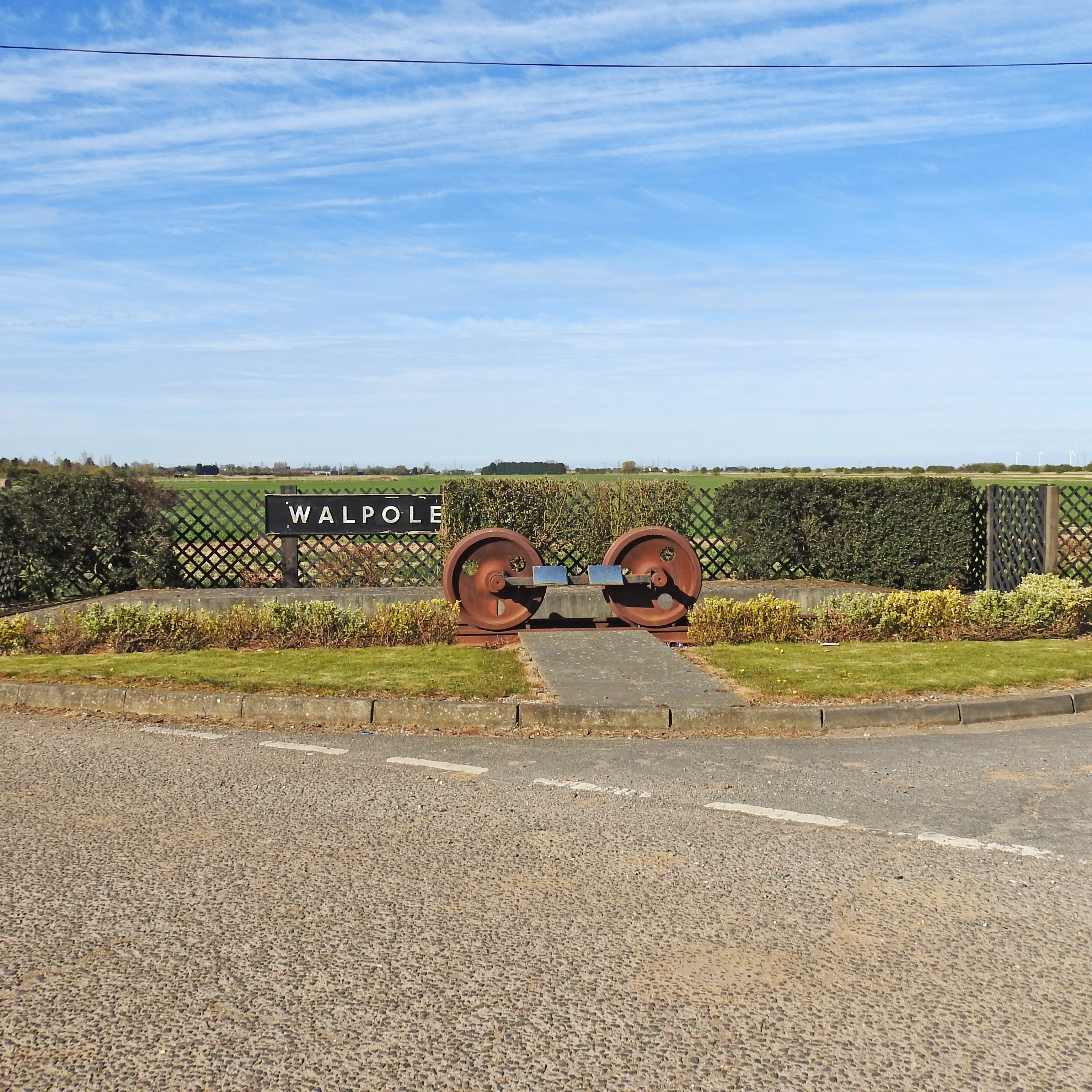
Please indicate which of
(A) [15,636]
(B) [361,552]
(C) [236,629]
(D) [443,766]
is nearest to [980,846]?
(D) [443,766]

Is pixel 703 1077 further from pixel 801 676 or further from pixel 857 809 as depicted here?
pixel 801 676

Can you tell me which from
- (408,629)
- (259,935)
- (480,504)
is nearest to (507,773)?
(259,935)

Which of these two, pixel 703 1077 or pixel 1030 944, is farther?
pixel 1030 944

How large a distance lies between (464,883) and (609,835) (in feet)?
3.01

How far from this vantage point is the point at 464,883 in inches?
181

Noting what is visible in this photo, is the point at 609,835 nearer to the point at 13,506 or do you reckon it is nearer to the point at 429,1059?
the point at 429,1059

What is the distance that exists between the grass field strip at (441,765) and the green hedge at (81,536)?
1009 cm

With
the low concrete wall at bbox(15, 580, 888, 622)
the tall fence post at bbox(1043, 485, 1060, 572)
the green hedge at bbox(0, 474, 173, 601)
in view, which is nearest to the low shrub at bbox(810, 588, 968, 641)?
the low concrete wall at bbox(15, 580, 888, 622)

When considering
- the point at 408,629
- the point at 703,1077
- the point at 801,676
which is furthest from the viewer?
the point at 408,629

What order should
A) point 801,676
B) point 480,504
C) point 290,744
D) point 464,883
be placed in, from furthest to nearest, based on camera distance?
1. point 480,504
2. point 801,676
3. point 290,744
4. point 464,883

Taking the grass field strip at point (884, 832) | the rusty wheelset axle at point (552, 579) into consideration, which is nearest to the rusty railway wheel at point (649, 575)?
the rusty wheelset axle at point (552, 579)

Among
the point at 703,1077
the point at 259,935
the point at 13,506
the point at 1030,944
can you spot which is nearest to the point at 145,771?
the point at 259,935

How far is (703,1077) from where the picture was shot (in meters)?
3.10

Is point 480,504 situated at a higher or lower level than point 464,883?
higher
